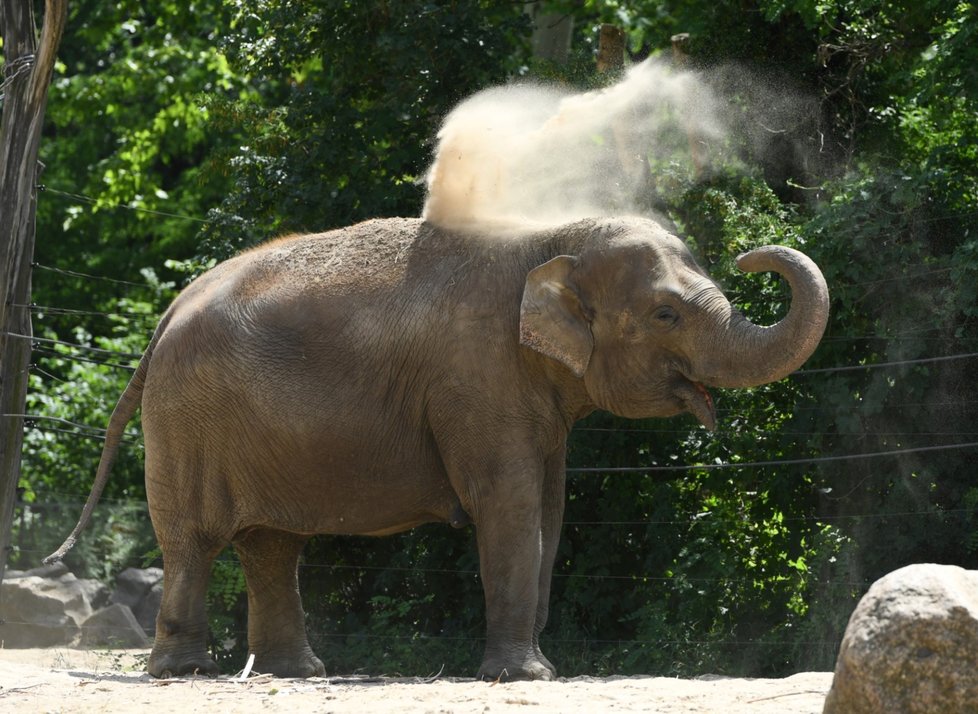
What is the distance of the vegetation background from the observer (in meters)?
9.48

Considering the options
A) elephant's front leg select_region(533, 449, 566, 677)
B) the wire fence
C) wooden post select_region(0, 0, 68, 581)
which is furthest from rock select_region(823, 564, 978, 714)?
wooden post select_region(0, 0, 68, 581)

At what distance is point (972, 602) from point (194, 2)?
572 inches

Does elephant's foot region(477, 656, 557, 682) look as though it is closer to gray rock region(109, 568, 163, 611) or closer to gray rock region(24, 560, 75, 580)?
gray rock region(109, 568, 163, 611)

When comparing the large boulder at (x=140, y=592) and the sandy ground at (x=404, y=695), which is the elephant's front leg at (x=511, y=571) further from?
the large boulder at (x=140, y=592)

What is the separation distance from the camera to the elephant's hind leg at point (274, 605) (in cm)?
884

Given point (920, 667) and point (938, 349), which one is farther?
point (938, 349)

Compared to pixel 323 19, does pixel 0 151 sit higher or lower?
lower

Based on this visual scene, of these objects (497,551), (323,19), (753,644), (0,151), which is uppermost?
(323,19)

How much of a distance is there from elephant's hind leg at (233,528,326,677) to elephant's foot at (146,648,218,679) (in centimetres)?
50

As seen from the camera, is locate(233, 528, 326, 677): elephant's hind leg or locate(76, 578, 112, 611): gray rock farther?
locate(76, 578, 112, 611): gray rock

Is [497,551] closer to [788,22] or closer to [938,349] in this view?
[938,349]

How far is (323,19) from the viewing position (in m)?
12.2

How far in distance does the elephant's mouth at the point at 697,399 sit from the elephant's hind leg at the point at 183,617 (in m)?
2.74

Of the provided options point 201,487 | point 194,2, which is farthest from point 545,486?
point 194,2
